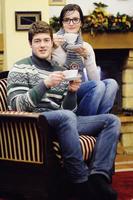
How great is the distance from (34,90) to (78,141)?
1.18ft

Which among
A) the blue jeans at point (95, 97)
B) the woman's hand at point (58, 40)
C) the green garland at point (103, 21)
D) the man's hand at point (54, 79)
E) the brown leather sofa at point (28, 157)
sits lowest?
the brown leather sofa at point (28, 157)

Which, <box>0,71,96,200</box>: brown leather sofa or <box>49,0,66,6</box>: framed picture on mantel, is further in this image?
<box>49,0,66,6</box>: framed picture on mantel

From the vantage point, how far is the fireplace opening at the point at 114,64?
501 cm

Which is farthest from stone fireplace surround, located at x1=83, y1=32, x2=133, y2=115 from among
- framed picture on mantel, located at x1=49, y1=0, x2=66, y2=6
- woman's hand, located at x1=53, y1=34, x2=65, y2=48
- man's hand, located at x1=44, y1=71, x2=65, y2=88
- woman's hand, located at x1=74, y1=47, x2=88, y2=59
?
man's hand, located at x1=44, y1=71, x2=65, y2=88

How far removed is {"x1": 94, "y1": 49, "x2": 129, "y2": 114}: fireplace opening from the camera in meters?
5.01

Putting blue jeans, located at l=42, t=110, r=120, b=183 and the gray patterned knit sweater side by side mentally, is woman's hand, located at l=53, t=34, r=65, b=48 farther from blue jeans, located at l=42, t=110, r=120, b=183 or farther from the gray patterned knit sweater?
blue jeans, located at l=42, t=110, r=120, b=183

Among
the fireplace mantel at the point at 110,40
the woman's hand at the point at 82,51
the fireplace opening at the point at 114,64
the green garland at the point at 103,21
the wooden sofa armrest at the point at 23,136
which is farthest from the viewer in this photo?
the fireplace opening at the point at 114,64

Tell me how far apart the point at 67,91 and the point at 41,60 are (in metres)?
0.24

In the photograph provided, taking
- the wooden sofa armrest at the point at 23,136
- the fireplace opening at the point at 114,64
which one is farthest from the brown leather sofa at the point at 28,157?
the fireplace opening at the point at 114,64

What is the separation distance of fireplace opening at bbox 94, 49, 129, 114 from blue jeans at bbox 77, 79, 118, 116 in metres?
1.93

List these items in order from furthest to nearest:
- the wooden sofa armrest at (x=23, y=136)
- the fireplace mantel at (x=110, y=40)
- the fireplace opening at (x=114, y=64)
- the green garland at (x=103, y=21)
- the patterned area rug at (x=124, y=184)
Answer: the fireplace opening at (x=114, y=64)
the fireplace mantel at (x=110, y=40)
the green garland at (x=103, y=21)
the patterned area rug at (x=124, y=184)
the wooden sofa armrest at (x=23, y=136)

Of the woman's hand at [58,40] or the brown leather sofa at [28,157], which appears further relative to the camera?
the woman's hand at [58,40]

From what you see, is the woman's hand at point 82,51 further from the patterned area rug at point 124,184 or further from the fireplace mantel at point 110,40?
the fireplace mantel at point 110,40

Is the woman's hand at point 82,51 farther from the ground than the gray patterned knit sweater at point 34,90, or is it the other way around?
the woman's hand at point 82,51
